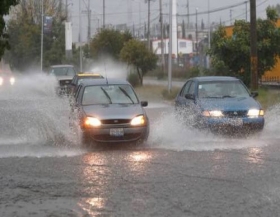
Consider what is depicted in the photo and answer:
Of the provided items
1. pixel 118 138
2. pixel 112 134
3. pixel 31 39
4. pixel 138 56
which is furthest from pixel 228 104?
pixel 31 39

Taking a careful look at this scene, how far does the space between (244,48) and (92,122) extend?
58.3 ft

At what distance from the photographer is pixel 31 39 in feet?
240

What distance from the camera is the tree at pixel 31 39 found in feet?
236

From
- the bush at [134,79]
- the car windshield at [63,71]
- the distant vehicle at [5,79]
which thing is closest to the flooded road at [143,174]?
the car windshield at [63,71]

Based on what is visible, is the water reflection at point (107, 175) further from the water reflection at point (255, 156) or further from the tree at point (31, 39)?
the tree at point (31, 39)

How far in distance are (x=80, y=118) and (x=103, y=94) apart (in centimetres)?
141

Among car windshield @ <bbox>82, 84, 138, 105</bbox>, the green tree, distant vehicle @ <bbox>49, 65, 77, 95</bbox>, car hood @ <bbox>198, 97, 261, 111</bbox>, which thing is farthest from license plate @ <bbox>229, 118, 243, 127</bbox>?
the green tree

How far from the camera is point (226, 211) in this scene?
799cm

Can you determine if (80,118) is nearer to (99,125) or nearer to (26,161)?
(99,125)

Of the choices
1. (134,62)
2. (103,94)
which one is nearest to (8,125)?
(103,94)

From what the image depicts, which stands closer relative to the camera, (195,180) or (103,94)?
(195,180)

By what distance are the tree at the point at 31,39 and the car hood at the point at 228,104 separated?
5394cm

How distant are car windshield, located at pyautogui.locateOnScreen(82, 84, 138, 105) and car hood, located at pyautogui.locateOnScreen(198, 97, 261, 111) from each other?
173 cm

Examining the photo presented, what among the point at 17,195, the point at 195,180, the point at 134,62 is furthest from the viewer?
the point at 134,62
